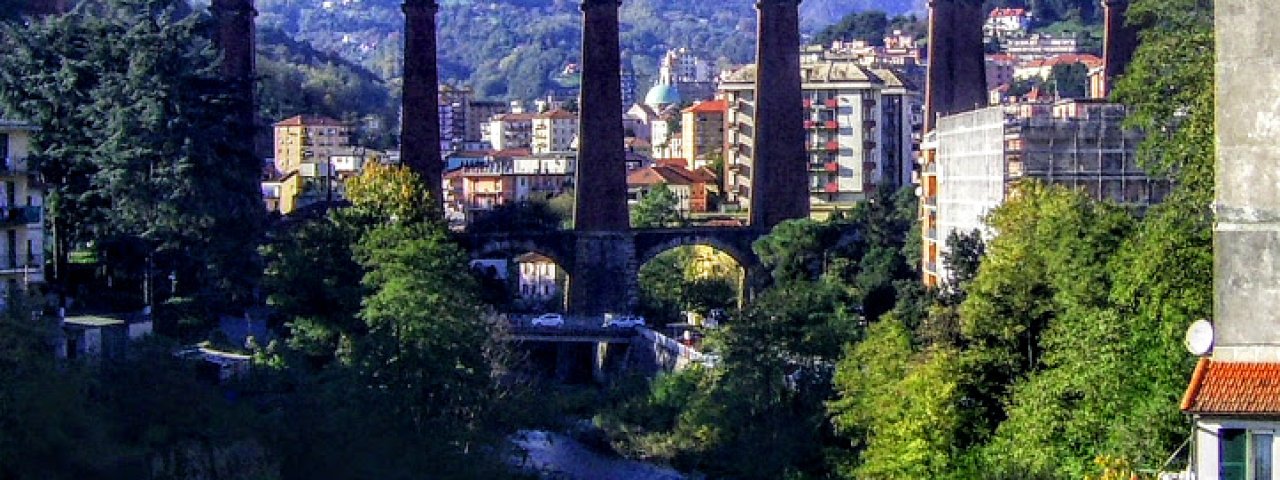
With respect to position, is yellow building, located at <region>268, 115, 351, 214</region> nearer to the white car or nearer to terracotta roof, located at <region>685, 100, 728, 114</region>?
terracotta roof, located at <region>685, 100, 728, 114</region>

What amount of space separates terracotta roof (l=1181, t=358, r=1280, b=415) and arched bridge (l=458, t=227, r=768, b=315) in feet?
185

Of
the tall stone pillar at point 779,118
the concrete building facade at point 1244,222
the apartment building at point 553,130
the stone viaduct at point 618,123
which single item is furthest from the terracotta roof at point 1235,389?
the apartment building at point 553,130

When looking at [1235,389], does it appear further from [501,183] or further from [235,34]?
[501,183]

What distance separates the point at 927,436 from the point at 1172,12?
8.65 meters

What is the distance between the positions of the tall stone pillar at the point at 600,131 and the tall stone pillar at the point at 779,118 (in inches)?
185

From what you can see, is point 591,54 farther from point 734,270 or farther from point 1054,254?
point 1054,254

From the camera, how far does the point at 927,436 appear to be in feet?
123

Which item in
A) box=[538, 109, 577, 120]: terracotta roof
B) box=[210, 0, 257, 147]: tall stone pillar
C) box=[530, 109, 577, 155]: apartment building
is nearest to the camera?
box=[210, 0, 257, 147]: tall stone pillar

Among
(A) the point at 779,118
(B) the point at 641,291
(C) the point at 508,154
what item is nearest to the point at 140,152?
(A) the point at 779,118

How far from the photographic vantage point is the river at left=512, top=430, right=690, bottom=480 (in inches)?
2003

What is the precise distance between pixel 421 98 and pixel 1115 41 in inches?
862

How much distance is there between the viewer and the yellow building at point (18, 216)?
40.3 m

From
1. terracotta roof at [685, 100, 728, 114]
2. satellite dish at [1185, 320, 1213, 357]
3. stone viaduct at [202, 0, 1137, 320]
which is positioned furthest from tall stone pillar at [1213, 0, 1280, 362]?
terracotta roof at [685, 100, 728, 114]

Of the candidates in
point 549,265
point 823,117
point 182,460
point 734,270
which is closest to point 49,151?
point 182,460
